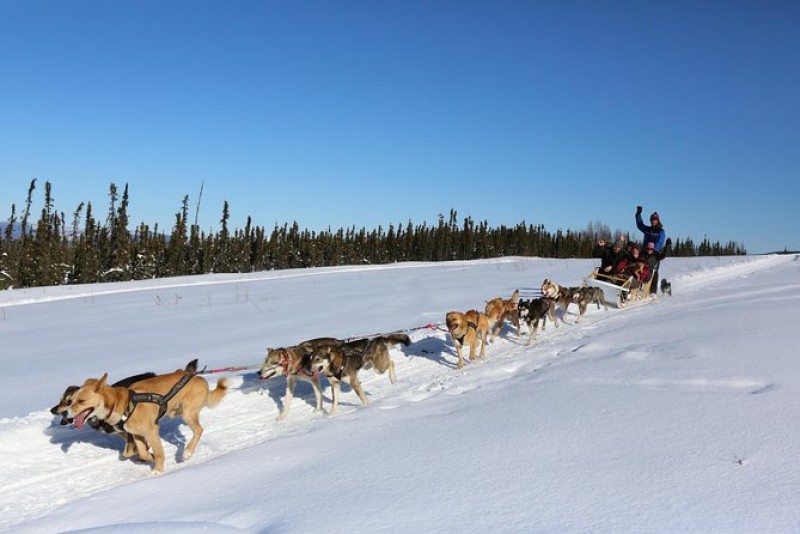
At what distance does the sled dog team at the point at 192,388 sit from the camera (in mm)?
4434

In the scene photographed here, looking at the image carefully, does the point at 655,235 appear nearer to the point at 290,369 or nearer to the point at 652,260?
the point at 652,260

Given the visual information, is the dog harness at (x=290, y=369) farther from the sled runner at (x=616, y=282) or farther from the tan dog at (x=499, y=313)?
the sled runner at (x=616, y=282)

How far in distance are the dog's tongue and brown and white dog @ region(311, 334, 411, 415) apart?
2208 millimetres

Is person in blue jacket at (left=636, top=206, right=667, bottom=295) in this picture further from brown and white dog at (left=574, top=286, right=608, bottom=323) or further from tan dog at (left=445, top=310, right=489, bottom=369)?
tan dog at (left=445, top=310, right=489, bottom=369)

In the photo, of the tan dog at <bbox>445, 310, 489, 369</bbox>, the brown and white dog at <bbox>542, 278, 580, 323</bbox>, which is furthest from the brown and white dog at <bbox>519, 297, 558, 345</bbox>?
the brown and white dog at <bbox>542, 278, 580, 323</bbox>

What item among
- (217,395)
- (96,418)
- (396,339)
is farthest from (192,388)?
(396,339)

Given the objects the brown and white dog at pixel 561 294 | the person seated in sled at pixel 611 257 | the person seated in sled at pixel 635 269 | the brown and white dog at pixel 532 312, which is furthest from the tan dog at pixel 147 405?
the person seated in sled at pixel 635 269

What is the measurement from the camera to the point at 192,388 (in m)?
5.11

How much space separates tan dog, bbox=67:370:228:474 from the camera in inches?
172

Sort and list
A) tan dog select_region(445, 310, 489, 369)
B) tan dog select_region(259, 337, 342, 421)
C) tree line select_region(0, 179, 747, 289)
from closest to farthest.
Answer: tan dog select_region(259, 337, 342, 421) → tan dog select_region(445, 310, 489, 369) → tree line select_region(0, 179, 747, 289)

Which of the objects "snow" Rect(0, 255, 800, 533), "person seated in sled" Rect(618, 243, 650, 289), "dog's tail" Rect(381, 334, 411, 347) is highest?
"person seated in sled" Rect(618, 243, 650, 289)

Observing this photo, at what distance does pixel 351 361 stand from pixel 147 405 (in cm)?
229

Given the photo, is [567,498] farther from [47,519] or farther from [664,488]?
[47,519]

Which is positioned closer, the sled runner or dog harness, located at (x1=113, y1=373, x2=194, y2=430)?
dog harness, located at (x1=113, y1=373, x2=194, y2=430)
